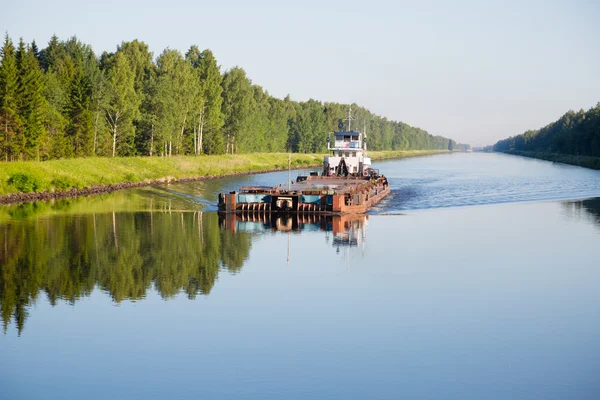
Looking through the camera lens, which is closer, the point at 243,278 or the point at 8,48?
the point at 243,278

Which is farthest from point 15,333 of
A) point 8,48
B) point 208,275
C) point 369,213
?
point 8,48

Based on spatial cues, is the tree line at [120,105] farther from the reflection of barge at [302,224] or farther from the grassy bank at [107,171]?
the reflection of barge at [302,224]

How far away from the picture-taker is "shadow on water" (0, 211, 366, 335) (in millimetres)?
25203

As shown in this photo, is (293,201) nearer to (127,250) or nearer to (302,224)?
(302,224)

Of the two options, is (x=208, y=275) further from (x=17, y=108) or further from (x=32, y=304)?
(x=17, y=108)

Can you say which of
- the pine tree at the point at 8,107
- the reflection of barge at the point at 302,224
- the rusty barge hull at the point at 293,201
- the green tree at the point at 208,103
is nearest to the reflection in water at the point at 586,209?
the rusty barge hull at the point at 293,201

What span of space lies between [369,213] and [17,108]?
122 feet

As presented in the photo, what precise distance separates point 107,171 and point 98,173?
9.70 feet

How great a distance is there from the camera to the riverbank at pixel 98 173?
54.9 m

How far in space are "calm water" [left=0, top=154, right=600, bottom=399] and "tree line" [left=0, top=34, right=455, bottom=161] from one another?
2642cm

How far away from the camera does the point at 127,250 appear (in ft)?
109

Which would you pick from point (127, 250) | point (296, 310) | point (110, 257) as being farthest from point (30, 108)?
point (296, 310)

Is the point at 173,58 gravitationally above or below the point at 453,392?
above

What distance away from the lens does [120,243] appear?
35281mm
